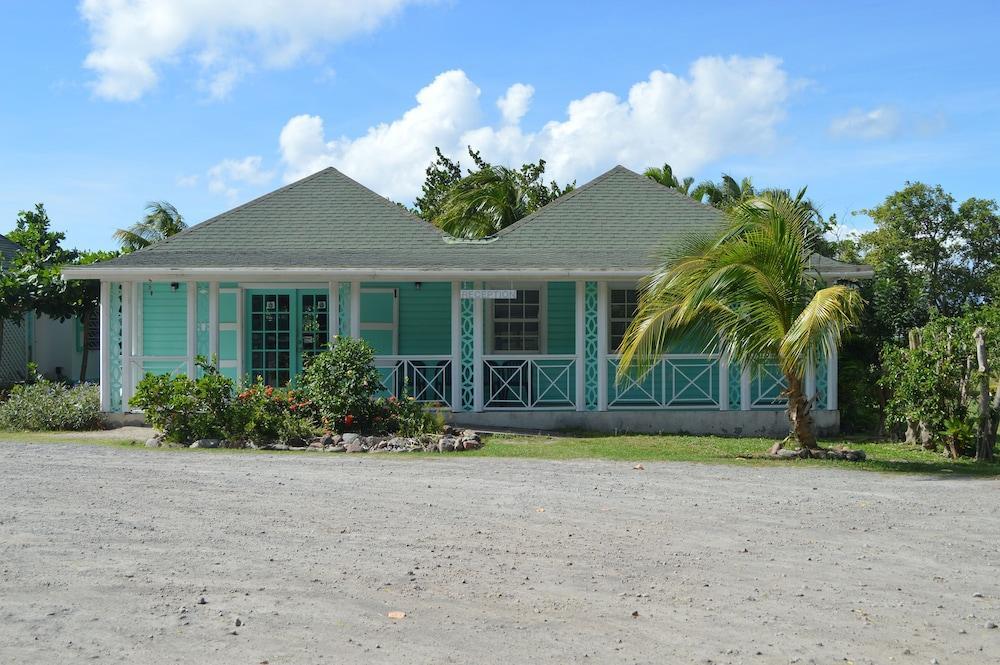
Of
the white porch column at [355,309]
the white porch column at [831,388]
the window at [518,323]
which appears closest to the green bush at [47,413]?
the white porch column at [355,309]

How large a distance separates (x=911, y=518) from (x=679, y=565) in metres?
2.73

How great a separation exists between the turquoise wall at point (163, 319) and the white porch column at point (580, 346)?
6676mm

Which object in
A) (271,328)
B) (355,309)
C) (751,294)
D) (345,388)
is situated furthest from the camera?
(271,328)

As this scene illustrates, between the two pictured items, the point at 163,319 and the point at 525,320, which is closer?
the point at 525,320

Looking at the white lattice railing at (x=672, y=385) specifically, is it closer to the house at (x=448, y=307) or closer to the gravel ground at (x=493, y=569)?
the house at (x=448, y=307)

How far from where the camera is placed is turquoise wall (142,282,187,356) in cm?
1698

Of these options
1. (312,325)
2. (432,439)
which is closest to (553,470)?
(432,439)

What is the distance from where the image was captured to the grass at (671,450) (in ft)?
37.8

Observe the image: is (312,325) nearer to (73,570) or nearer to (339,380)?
(339,380)

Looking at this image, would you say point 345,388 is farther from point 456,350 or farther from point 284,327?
point 284,327

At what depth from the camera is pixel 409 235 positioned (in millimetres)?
17078

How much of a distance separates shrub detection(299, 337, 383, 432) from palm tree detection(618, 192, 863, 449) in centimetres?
365

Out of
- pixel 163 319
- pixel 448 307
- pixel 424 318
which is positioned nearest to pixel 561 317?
pixel 448 307

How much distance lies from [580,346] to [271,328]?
512 cm
